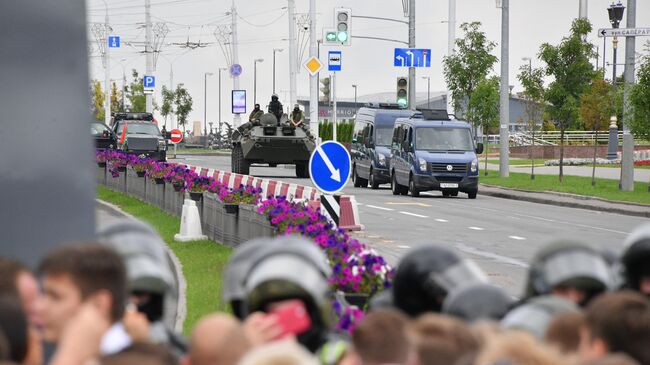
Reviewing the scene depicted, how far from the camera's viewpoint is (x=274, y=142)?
44312mm

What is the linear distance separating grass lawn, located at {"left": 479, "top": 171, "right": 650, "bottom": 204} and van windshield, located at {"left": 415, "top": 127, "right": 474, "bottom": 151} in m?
3.01

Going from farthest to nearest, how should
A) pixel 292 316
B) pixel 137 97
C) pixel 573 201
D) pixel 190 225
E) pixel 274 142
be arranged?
pixel 137 97, pixel 274 142, pixel 573 201, pixel 190 225, pixel 292 316

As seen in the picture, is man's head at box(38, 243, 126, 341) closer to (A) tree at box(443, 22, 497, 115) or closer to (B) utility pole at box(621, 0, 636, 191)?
(B) utility pole at box(621, 0, 636, 191)

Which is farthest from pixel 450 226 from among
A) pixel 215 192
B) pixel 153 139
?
pixel 153 139

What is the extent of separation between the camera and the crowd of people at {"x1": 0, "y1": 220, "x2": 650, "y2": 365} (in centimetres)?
381

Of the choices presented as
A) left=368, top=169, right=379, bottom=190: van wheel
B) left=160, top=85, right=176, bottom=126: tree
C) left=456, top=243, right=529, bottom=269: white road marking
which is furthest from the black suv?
left=160, top=85, right=176, bottom=126: tree

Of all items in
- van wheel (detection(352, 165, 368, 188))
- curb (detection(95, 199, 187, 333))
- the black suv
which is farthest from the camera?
the black suv

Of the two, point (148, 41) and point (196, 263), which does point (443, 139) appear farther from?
point (148, 41)

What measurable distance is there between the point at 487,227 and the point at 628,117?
14998 mm

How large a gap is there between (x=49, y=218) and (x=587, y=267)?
280cm

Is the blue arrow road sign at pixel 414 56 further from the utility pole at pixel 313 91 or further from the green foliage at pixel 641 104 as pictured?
the green foliage at pixel 641 104

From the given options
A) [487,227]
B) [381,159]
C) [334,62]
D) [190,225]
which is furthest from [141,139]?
[190,225]

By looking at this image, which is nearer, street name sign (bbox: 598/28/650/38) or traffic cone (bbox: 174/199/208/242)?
traffic cone (bbox: 174/199/208/242)

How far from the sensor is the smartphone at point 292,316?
172 inches
